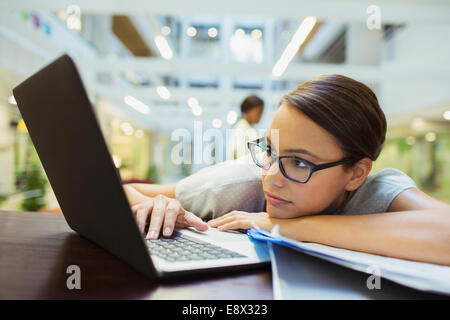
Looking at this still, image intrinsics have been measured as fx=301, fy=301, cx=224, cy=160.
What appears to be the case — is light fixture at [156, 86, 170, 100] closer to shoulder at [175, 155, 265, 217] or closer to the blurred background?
the blurred background

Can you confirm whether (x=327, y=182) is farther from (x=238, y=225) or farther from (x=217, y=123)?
(x=217, y=123)

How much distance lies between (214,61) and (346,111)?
5881mm

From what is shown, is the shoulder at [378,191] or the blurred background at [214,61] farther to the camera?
the blurred background at [214,61]

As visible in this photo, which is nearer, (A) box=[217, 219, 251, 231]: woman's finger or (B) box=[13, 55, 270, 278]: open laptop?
(B) box=[13, 55, 270, 278]: open laptop

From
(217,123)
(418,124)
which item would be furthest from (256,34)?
(418,124)

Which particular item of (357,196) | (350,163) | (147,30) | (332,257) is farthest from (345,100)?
(147,30)

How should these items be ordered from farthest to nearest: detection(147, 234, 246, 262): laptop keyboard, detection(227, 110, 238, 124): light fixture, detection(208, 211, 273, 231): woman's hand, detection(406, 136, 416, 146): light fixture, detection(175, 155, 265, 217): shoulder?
detection(406, 136, 416, 146): light fixture < detection(227, 110, 238, 124): light fixture < detection(175, 155, 265, 217): shoulder < detection(208, 211, 273, 231): woman's hand < detection(147, 234, 246, 262): laptop keyboard

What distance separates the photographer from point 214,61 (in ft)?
20.5

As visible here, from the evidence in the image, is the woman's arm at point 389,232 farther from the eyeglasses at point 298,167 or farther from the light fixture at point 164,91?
the light fixture at point 164,91

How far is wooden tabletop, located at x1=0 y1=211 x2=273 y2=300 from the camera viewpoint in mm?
355

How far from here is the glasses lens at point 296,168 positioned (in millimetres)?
698

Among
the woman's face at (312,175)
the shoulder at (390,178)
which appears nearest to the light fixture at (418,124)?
the shoulder at (390,178)

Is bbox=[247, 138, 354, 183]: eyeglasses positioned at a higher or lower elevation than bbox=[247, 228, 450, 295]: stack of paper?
higher

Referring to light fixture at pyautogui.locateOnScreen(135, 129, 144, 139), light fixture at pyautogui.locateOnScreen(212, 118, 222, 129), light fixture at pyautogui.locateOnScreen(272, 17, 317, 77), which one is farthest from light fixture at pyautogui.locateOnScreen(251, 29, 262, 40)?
light fixture at pyautogui.locateOnScreen(135, 129, 144, 139)
